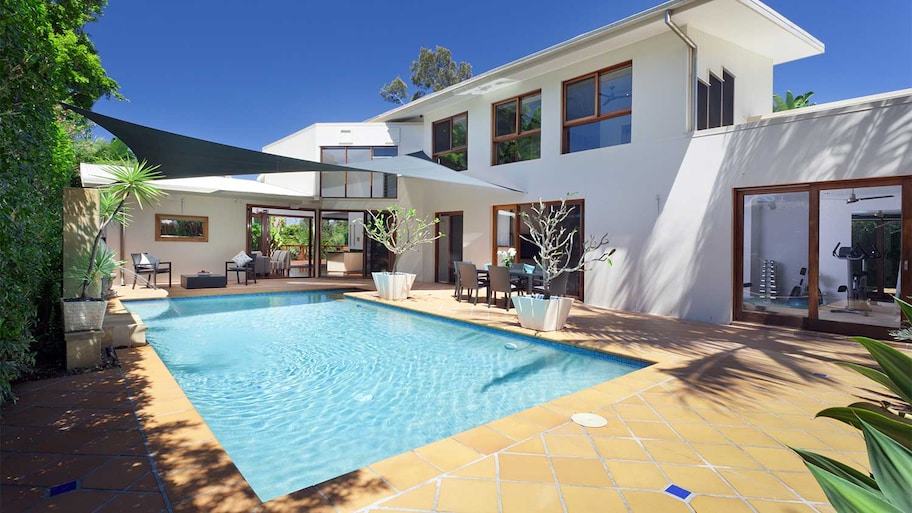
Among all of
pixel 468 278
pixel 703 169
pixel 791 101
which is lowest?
pixel 468 278

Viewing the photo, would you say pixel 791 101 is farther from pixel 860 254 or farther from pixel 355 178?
pixel 355 178

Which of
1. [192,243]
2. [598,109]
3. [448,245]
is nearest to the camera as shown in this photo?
[598,109]

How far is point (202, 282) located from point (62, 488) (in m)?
10.7

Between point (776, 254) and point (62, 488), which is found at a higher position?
point (776, 254)

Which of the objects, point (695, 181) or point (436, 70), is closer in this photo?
point (695, 181)

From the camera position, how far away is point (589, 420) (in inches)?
135

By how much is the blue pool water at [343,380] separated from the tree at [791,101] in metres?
18.3

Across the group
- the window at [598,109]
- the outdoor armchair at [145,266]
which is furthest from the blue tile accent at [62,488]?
the outdoor armchair at [145,266]

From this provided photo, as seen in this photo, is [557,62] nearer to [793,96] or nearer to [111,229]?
[111,229]

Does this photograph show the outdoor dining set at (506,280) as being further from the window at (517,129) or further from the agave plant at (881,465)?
the agave plant at (881,465)

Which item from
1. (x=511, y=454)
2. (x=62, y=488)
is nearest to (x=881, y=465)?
(x=511, y=454)

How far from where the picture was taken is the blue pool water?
3428 millimetres

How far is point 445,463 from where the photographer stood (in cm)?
273

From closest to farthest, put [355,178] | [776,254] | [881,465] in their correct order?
[881,465] < [776,254] < [355,178]
